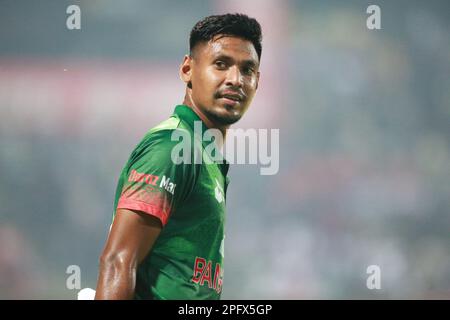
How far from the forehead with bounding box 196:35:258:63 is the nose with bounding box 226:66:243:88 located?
0.05 meters

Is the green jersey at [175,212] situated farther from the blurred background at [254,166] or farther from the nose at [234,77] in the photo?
the blurred background at [254,166]

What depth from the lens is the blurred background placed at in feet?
17.3

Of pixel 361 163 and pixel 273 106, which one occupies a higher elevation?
pixel 273 106

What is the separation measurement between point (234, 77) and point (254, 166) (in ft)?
10.6

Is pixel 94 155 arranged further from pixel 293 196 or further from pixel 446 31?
pixel 446 31

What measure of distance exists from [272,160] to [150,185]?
12.7ft

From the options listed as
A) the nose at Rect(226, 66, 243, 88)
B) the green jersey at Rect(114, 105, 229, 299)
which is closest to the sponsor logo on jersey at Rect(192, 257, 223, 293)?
the green jersey at Rect(114, 105, 229, 299)

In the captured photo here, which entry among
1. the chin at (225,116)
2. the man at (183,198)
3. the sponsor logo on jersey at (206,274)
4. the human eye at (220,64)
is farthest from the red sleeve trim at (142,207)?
the human eye at (220,64)

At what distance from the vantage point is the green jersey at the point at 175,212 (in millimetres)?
1776

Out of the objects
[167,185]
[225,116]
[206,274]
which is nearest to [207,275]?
[206,274]

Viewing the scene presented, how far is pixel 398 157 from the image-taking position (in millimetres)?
5566

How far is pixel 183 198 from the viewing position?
1.88 metres
